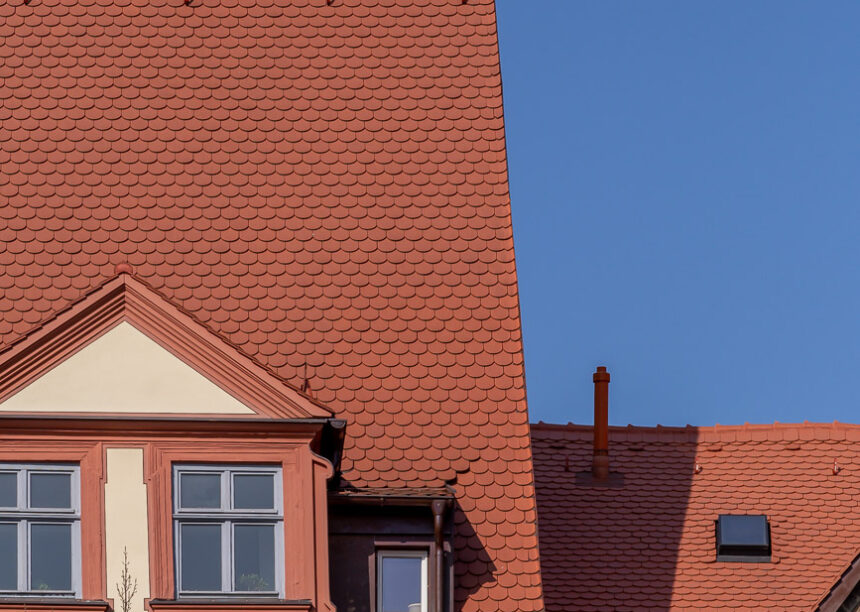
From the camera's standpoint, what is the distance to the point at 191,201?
28.3 metres

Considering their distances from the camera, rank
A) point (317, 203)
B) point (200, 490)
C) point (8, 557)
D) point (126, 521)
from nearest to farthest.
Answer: point (8, 557)
point (126, 521)
point (200, 490)
point (317, 203)

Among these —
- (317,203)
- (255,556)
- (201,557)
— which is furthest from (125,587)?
(317,203)

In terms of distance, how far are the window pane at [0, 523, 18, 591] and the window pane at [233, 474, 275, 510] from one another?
2.41m

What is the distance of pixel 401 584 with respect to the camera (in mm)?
24656

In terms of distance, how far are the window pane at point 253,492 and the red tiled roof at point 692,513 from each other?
16.7 feet

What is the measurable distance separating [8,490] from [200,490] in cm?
209

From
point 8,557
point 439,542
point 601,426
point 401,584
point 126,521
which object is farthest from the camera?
point 601,426

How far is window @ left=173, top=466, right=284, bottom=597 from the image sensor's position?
23.6 metres

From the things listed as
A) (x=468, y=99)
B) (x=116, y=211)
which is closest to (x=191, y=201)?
(x=116, y=211)

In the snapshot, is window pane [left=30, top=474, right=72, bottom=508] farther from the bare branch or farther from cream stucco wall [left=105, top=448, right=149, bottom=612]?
the bare branch

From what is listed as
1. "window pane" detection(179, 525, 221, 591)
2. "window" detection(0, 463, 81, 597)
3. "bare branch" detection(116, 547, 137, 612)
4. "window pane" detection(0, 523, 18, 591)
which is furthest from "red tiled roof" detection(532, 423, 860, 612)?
"window pane" detection(0, 523, 18, 591)

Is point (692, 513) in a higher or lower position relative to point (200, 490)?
higher

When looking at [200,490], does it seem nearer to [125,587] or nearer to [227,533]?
[227,533]

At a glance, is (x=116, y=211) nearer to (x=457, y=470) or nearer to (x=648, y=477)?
(x=457, y=470)
